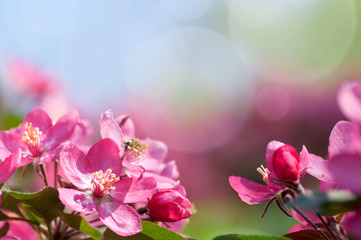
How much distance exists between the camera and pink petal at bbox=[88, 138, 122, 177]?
0.81m

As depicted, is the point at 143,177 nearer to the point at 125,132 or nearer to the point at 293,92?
the point at 125,132

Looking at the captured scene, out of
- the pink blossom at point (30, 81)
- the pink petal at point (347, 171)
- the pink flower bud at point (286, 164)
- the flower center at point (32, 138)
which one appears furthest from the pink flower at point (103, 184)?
Answer: the pink blossom at point (30, 81)

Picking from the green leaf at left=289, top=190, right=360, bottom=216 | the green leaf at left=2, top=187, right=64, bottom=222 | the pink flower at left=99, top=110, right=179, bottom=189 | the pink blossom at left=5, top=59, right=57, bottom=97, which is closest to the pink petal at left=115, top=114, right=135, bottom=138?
the pink flower at left=99, top=110, right=179, bottom=189

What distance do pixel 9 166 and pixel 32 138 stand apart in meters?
0.17

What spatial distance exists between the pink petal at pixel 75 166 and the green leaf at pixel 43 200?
50 millimetres

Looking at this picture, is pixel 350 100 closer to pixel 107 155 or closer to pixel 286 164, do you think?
pixel 286 164

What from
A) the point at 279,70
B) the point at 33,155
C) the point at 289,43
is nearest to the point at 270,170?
the point at 33,155

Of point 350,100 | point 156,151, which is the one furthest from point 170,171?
point 350,100

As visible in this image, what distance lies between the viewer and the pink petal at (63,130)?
2.86 ft

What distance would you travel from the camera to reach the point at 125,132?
3.18 ft

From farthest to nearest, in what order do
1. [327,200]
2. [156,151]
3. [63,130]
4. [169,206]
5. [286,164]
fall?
[156,151] < [63,130] < [169,206] < [286,164] < [327,200]

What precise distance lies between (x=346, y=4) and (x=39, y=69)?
485 inches

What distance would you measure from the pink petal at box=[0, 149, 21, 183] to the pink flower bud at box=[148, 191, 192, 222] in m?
0.23

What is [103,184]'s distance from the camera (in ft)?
2.63
